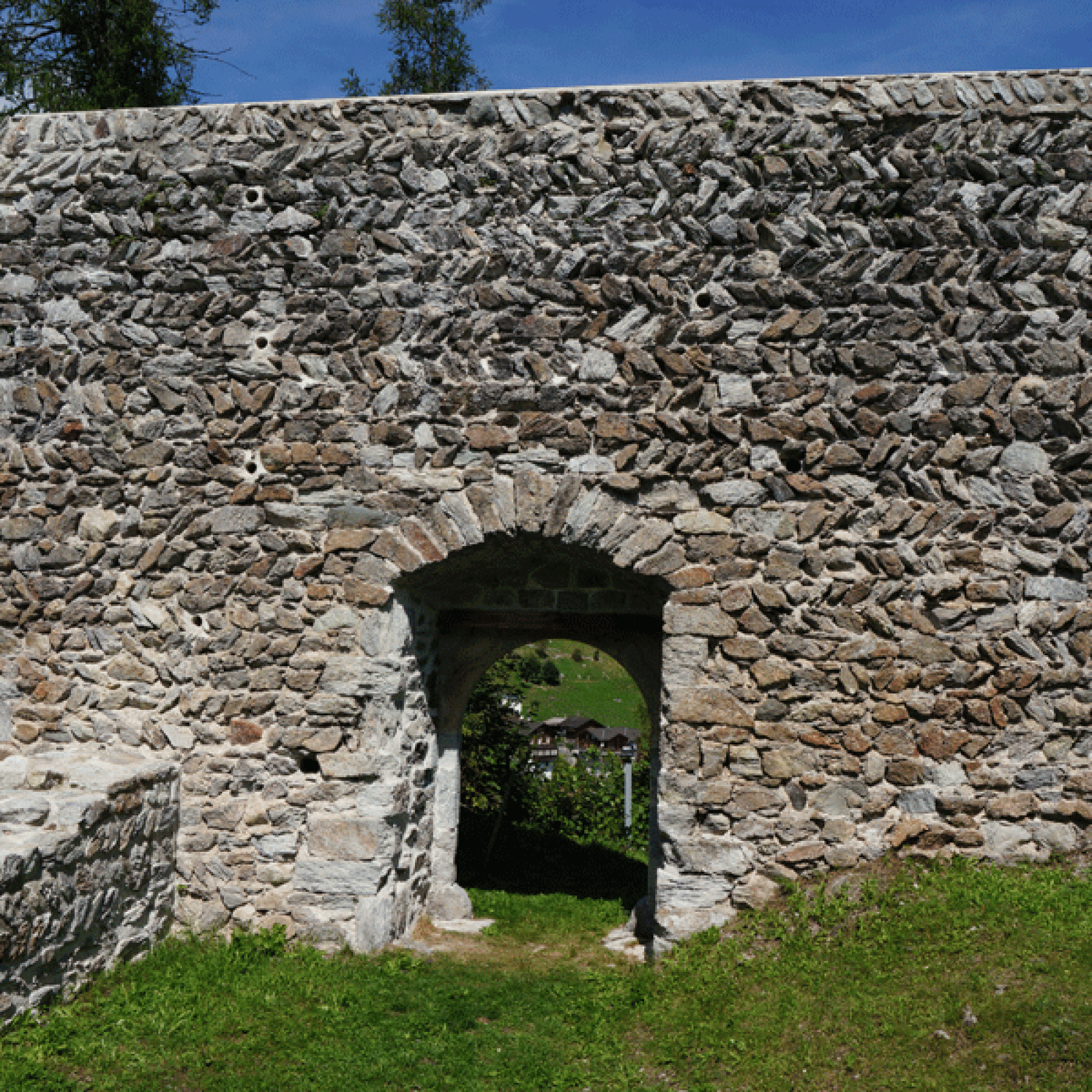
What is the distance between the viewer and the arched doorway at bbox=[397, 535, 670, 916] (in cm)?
657

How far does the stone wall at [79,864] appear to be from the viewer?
14.8 feet

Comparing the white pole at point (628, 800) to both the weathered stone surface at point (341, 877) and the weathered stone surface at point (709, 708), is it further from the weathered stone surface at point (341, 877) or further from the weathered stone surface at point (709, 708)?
the weathered stone surface at point (709, 708)

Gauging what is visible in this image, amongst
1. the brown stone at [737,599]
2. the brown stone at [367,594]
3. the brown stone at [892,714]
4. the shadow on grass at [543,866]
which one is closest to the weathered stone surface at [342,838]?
the brown stone at [367,594]

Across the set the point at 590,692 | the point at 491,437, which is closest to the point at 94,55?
the point at 491,437

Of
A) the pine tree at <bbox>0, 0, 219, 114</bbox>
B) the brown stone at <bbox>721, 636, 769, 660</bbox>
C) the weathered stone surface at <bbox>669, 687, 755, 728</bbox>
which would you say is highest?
the pine tree at <bbox>0, 0, 219, 114</bbox>

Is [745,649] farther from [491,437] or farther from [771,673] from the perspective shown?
[491,437]

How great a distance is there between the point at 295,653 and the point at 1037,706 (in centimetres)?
422

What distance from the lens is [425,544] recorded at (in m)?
5.74

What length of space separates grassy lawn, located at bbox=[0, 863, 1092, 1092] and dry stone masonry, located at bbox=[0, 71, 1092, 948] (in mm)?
309

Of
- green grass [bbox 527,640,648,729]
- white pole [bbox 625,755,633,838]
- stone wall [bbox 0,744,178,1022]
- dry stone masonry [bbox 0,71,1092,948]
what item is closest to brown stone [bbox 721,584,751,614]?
dry stone masonry [bbox 0,71,1092,948]

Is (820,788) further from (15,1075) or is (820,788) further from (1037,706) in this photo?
(15,1075)

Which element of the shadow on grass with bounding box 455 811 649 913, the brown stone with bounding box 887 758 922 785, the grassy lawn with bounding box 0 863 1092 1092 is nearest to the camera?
the grassy lawn with bounding box 0 863 1092 1092

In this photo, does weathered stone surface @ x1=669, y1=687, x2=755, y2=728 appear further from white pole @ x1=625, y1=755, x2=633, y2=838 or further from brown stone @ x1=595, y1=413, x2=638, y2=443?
white pole @ x1=625, y1=755, x2=633, y2=838

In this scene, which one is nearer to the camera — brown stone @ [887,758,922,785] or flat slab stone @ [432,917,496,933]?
brown stone @ [887,758,922,785]
